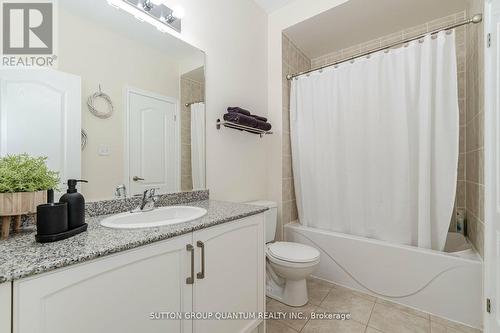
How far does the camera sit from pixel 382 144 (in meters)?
1.87

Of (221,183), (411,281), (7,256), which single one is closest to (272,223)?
(221,183)

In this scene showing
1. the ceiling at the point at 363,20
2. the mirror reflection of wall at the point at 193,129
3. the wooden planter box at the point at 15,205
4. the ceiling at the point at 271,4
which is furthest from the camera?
the ceiling at the point at 271,4

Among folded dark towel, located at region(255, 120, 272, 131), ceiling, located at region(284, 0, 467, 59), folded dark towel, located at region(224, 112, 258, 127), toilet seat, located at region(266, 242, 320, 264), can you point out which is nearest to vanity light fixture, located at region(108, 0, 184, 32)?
folded dark towel, located at region(224, 112, 258, 127)

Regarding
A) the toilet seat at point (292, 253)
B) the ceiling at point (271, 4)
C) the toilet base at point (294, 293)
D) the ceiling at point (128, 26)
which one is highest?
the ceiling at point (271, 4)

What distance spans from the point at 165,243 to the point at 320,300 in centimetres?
147

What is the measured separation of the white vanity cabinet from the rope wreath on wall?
774 millimetres

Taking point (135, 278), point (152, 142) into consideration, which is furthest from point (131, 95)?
point (135, 278)

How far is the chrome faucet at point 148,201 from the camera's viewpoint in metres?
1.25

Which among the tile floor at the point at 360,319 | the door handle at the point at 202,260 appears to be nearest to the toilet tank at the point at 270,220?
the tile floor at the point at 360,319

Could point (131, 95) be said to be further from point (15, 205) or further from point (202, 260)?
point (202, 260)

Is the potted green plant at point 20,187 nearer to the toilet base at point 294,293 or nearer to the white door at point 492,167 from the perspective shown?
the toilet base at point 294,293

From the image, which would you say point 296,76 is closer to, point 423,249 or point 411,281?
point 423,249

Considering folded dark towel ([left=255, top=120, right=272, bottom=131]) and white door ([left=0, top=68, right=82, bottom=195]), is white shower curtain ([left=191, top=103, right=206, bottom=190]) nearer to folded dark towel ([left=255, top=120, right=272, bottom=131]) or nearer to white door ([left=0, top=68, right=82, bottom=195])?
folded dark towel ([left=255, top=120, right=272, bottom=131])

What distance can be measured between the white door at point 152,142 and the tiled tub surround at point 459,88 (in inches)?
46.6
